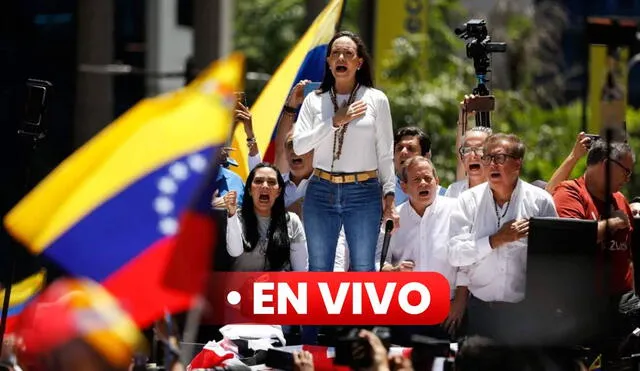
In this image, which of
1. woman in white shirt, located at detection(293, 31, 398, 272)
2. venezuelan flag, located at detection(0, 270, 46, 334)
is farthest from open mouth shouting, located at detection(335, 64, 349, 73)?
venezuelan flag, located at detection(0, 270, 46, 334)

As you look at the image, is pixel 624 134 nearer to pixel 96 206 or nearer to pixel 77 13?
pixel 96 206

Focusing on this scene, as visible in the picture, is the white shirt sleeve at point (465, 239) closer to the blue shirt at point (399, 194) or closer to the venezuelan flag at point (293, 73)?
the blue shirt at point (399, 194)

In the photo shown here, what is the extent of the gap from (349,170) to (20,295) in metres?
2.14

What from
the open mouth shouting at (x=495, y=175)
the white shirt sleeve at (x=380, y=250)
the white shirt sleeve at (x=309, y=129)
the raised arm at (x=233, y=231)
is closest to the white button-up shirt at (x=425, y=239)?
the white shirt sleeve at (x=380, y=250)

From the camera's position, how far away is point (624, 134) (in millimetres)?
9812


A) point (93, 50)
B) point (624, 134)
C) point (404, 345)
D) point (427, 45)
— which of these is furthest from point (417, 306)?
point (93, 50)

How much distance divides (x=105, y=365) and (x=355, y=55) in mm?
3703

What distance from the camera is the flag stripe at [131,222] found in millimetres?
7273

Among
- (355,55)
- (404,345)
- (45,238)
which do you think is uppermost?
(355,55)

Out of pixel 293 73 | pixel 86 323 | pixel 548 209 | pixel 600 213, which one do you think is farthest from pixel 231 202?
pixel 86 323

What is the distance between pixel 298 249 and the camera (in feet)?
34.1

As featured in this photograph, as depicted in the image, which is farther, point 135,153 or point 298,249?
point 298,249

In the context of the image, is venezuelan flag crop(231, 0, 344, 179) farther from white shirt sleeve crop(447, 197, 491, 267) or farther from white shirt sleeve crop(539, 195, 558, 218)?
white shirt sleeve crop(539, 195, 558, 218)

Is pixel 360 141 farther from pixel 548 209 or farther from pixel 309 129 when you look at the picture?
pixel 548 209
